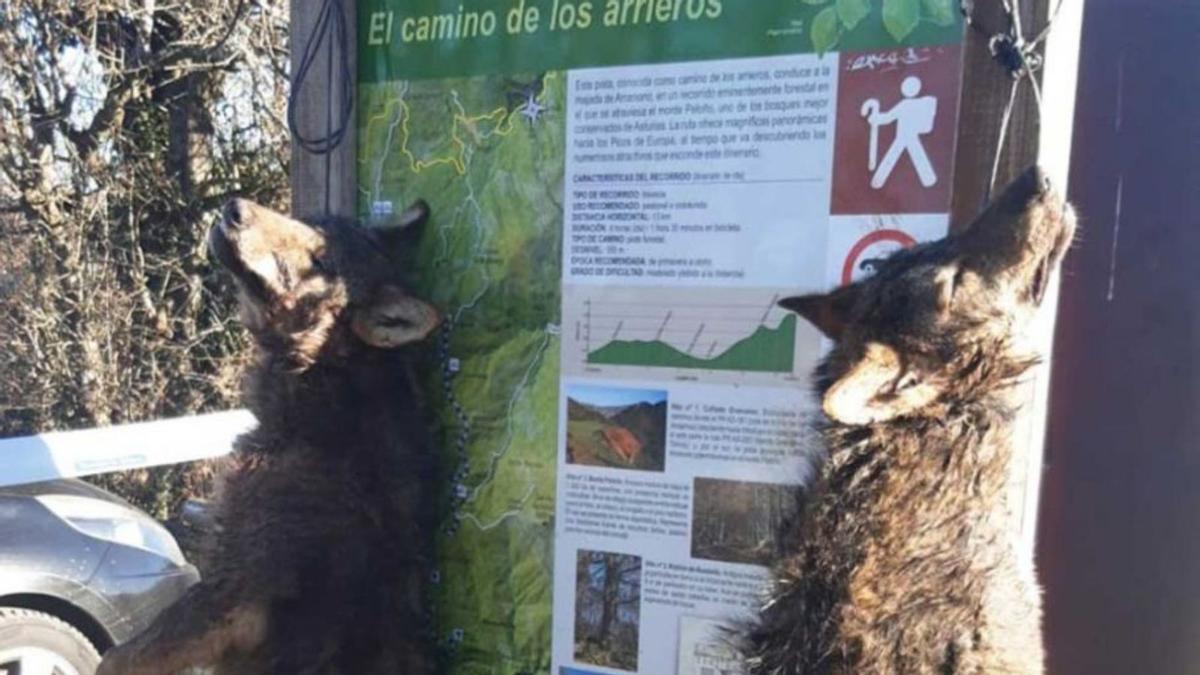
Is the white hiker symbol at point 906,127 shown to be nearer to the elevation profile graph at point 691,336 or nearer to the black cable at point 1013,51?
the black cable at point 1013,51

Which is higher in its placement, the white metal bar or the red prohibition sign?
the red prohibition sign

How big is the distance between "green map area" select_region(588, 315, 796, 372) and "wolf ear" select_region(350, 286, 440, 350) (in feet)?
1.87

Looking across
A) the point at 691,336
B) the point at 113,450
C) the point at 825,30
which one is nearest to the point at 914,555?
the point at 691,336

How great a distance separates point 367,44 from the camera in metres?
3.04

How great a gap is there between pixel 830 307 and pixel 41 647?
4.35m

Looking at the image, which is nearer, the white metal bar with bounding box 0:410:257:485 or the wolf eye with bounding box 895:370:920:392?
the wolf eye with bounding box 895:370:920:392

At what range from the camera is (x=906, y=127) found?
2307mm

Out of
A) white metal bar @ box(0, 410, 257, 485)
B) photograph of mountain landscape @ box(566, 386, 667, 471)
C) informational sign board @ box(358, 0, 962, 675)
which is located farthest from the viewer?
white metal bar @ box(0, 410, 257, 485)

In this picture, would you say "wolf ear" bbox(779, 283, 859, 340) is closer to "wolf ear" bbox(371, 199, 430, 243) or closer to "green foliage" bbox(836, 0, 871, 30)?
"green foliage" bbox(836, 0, 871, 30)

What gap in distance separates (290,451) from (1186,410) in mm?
2776

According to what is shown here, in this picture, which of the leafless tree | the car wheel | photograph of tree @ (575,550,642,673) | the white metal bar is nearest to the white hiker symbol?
photograph of tree @ (575,550,642,673)

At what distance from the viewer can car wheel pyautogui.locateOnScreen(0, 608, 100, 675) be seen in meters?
4.98

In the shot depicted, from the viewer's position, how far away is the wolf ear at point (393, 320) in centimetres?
289

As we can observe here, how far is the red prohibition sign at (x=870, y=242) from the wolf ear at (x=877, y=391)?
0.58 feet
